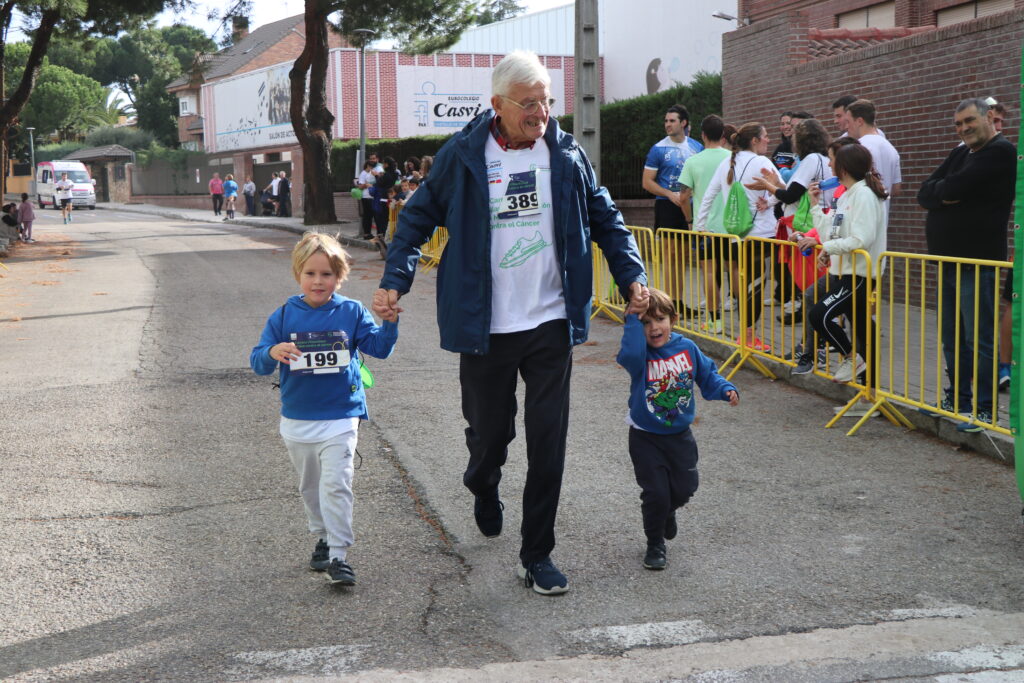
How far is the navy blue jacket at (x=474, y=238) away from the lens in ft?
13.6

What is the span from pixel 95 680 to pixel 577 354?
→ 6642 mm

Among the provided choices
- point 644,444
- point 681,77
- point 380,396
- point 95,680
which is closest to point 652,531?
point 644,444

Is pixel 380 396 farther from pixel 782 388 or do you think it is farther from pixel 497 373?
pixel 497 373

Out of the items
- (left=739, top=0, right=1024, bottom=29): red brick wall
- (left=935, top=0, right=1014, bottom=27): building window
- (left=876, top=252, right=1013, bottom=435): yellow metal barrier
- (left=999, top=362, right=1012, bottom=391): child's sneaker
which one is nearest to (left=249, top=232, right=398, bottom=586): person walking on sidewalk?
(left=876, top=252, right=1013, bottom=435): yellow metal barrier

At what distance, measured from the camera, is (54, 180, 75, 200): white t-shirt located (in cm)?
4340

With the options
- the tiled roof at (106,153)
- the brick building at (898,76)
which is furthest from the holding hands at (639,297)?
the tiled roof at (106,153)

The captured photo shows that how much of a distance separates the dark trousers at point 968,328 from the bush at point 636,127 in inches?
440

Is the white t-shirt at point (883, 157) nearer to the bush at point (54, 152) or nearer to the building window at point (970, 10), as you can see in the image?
the building window at point (970, 10)

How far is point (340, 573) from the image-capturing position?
14.0ft

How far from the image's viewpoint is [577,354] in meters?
9.84

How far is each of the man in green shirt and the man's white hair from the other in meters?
5.50

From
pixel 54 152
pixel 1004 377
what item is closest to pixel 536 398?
pixel 1004 377

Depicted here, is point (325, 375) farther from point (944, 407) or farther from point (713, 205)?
point (713, 205)

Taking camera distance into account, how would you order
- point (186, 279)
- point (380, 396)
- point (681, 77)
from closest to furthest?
point (380, 396), point (186, 279), point (681, 77)
